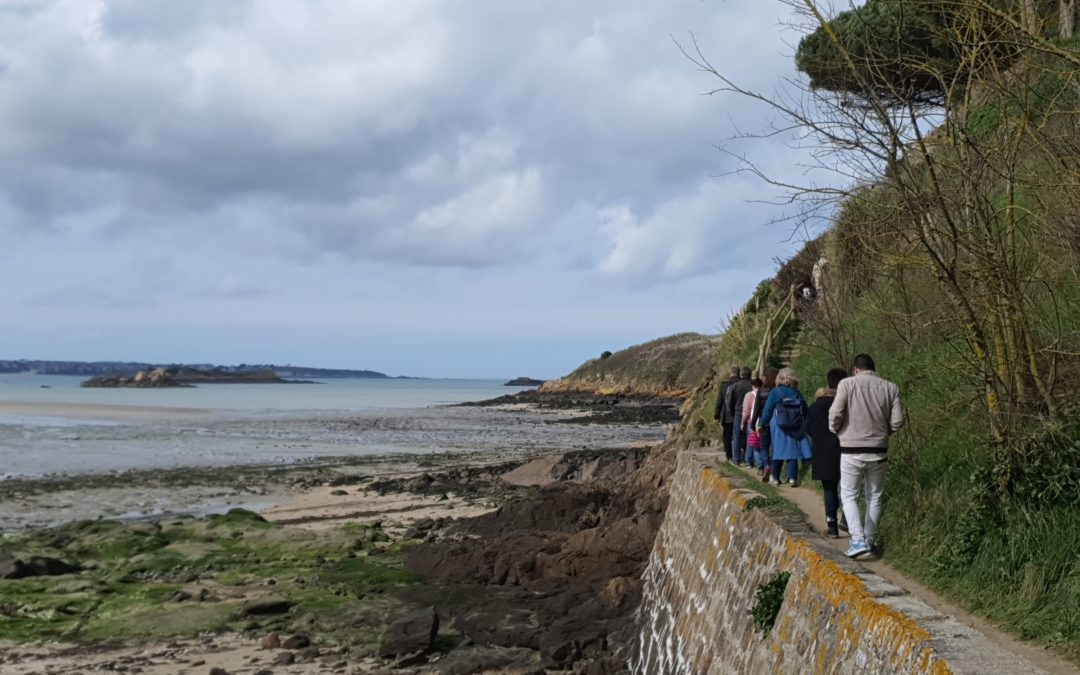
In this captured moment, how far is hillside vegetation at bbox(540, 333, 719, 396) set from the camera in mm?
78438

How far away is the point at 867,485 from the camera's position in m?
7.46

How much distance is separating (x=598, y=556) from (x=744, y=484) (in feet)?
11.3

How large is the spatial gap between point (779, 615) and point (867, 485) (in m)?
1.50

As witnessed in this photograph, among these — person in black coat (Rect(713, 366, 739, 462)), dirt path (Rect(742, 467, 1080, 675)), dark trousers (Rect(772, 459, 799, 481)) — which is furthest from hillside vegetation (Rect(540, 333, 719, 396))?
dirt path (Rect(742, 467, 1080, 675))

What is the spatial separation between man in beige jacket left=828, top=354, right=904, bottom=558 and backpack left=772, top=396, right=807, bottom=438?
13.0ft

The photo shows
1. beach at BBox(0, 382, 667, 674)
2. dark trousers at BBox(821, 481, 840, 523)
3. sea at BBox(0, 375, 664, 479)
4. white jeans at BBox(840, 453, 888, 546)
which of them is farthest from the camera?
sea at BBox(0, 375, 664, 479)

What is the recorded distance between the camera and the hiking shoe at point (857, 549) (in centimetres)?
713

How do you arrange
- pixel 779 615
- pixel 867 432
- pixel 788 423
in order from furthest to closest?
pixel 788 423, pixel 867 432, pixel 779 615

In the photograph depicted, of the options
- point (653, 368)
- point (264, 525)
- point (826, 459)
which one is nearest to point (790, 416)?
point (826, 459)

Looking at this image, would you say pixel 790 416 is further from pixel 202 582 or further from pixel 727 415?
pixel 202 582

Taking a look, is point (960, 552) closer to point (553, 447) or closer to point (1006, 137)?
point (1006, 137)

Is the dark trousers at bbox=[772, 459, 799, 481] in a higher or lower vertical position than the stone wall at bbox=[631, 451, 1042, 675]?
higher

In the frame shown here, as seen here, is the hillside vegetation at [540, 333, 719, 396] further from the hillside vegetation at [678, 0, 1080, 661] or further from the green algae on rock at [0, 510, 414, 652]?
the hillside vegetation at [678, 0, 1080, 661]

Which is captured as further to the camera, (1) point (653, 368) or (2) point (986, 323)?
(1) point (653, 368)
